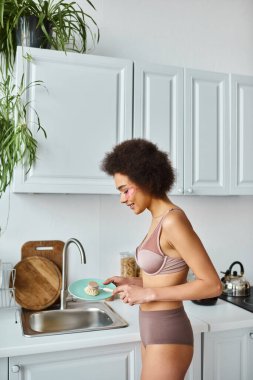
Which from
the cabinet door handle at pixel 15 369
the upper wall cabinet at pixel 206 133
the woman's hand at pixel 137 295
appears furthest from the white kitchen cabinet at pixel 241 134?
the cabinet door handle at pixel 15 369

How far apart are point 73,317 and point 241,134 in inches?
55.8

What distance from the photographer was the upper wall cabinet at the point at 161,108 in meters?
2.10

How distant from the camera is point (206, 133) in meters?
2.26

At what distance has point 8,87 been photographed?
2.10 metres

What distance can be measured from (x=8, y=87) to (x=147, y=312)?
1362mm

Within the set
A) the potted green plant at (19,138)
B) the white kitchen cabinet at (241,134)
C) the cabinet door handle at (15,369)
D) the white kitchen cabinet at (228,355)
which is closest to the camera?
the cabinet door handle at (15,369)

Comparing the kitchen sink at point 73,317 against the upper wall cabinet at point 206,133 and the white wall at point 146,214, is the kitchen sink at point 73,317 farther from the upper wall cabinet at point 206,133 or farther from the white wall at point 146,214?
the upper wall cabinet at point 206,133

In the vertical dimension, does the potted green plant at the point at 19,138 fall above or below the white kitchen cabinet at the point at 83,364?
above

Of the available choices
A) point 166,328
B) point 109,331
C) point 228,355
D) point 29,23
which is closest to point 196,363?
point 228,355

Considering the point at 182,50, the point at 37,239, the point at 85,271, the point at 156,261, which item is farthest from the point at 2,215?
the point at 182,50

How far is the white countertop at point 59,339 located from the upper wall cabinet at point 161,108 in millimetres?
798

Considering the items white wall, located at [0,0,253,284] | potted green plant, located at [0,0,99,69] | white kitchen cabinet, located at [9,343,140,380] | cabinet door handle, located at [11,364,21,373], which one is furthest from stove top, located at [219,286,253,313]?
potted green plant, located at [0,0,99,69]

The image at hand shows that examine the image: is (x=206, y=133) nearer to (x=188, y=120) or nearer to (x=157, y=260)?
(x=188, y=120)

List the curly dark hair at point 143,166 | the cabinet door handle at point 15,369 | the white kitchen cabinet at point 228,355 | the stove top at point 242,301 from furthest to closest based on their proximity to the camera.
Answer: the stove top at point 242,301 → the white kitchen cabinet at point 228,355 → the cabinet door handle at point 15,369 → the curly dark hair at point 143,166
